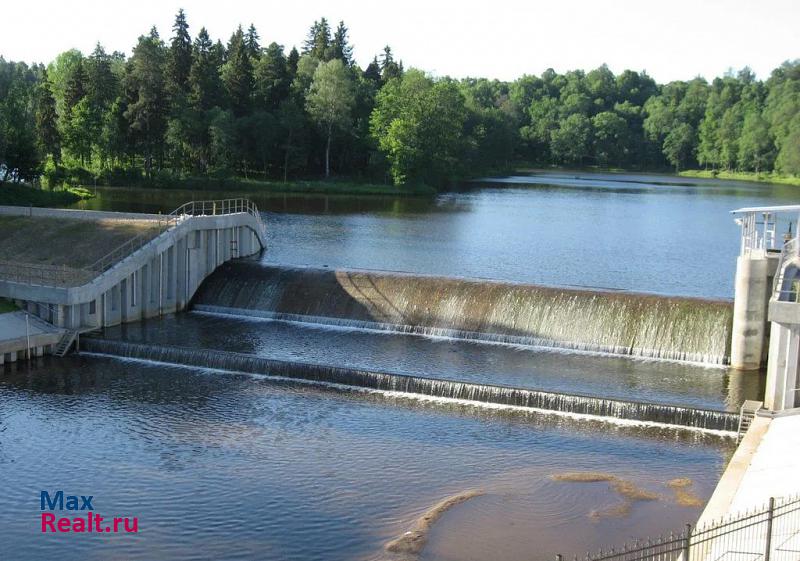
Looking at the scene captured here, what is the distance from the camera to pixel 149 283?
3825cm

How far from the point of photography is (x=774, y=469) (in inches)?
790

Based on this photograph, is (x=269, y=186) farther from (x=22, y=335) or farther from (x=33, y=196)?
(x=22, y=335)

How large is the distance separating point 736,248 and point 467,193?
4493 centimetres

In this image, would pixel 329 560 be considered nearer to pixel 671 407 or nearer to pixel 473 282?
pixel 671 407

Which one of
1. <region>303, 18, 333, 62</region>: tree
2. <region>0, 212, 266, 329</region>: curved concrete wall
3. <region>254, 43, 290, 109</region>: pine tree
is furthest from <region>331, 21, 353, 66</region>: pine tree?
<region>0, 212, 266, 329</region>: curved concrete wall

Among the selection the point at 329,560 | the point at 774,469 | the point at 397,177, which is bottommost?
the point at 329,560

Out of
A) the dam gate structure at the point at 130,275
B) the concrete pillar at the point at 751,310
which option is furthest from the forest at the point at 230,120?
the concrete pillar at the point at 751,310

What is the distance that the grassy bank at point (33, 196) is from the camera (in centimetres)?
6444

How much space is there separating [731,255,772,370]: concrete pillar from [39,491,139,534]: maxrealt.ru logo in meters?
20.9

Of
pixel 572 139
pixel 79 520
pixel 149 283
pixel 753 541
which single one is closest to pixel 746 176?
pixel 572 139

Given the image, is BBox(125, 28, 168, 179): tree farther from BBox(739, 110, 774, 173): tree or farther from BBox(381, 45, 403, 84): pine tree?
BBox(739, 110, 774, 173): tree

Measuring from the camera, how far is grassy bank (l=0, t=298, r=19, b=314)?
111 ft

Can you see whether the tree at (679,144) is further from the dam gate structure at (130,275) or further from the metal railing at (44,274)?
the metal railing at (44,274)

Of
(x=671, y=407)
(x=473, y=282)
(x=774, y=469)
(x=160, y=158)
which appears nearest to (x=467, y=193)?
(x=160, y=158)
